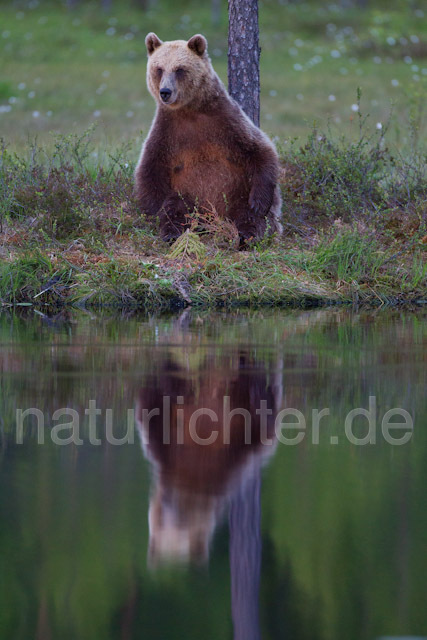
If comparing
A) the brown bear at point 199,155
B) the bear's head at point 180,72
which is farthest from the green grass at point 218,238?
the bear's head at point 180,72

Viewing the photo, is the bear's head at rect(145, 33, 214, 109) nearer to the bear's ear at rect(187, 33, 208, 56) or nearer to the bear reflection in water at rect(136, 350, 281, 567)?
the bear's ear at rect(187, 33, 208, 56)

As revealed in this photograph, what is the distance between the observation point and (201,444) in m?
4.15

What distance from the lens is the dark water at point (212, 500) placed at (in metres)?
2.80

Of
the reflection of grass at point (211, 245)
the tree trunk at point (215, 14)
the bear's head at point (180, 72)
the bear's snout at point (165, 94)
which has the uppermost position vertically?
the tree trunk at point (215, 14)

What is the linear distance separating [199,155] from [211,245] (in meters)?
0.88

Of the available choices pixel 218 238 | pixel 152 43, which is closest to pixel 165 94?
pixel 152 43

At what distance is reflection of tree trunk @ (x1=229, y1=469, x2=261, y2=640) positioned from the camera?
276cm

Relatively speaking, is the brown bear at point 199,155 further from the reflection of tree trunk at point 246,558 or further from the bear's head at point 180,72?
the reflection of tree trunk at point 246,558

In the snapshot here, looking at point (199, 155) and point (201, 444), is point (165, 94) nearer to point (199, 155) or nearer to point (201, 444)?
point (199, 155)

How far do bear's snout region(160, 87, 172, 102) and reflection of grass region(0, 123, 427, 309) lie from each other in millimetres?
1142

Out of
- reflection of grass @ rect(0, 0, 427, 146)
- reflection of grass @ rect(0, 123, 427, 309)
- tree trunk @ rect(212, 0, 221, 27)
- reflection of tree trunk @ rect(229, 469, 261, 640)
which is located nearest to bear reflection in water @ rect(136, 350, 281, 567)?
reflection of tree trunk @ rect(229, 469, 261, 640)

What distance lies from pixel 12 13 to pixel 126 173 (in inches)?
1733

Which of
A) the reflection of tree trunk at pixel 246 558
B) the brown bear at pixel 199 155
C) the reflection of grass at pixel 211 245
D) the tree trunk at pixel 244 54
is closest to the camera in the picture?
the reflection of tree trunk at pixel 246 558

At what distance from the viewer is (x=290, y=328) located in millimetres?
7473
